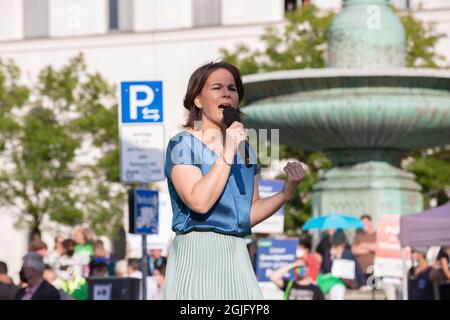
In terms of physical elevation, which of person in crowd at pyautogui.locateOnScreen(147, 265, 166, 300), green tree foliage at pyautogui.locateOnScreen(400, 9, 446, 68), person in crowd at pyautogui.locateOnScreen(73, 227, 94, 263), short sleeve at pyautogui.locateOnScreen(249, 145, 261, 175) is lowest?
person in crowd at pyautogui.locateOnScreen(147, 265, 166, 300)

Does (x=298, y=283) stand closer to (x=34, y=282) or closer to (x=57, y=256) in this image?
(x=34, y=282)

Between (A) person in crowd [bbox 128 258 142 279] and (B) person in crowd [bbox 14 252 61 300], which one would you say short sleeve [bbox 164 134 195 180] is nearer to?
(B) person in crowd [bbox 14 252 61 300]

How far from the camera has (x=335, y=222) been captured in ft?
67.2

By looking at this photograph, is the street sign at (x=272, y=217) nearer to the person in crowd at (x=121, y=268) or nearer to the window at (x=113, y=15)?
the person in crowd at (x=121, y=268)

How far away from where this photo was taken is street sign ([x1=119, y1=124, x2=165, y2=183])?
1445cm

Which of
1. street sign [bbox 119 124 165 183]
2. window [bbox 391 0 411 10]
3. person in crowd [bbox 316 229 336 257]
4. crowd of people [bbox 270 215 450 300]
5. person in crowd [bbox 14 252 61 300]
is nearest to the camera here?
person in crowd [bbox 14 252 61 300]

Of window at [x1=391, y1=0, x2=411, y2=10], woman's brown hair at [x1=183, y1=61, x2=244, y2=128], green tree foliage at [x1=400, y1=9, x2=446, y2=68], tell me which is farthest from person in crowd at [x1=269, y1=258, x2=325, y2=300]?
window at [x1=391, y1=0, x2=411, y2=10]

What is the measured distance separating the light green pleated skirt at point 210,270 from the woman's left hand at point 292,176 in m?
0.27

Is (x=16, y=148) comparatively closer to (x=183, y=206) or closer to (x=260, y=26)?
(x=260, y=26)

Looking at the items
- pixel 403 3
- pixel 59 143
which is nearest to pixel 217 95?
pixel 59 143

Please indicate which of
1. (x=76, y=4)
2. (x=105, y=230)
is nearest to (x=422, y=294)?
(x=105, y=230)

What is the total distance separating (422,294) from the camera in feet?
59.3

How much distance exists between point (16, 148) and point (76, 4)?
1300cm

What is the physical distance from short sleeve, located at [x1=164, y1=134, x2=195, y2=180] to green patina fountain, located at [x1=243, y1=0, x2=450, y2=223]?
41.7 ft
